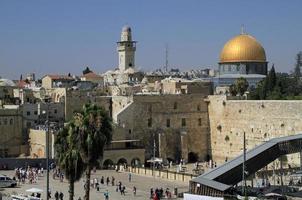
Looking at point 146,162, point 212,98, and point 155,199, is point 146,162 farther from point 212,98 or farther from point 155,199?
point 155,199

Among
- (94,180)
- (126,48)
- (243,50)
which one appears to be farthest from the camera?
(126,48)

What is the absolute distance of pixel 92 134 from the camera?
2283cm

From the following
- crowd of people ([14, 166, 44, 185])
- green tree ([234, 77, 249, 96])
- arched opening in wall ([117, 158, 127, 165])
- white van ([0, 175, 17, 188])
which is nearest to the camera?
white van ([0, 175, 17, 188])

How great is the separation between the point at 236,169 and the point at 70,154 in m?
9.12

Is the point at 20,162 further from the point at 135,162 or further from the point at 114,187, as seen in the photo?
the point at 114,187

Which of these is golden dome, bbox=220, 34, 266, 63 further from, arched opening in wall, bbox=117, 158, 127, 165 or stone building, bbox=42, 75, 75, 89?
arched opening in wall, bbox=117, 158, 127, 165

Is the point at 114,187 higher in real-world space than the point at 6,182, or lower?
lower

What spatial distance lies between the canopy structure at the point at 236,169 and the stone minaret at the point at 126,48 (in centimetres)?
4604

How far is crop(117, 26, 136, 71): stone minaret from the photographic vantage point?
7544cm

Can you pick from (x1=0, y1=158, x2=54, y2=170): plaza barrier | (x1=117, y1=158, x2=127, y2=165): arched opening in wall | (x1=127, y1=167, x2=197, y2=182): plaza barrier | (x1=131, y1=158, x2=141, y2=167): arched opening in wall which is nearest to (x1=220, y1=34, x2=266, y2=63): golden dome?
(x1=131, y1=158, x2=141, y2=167): arched opening in wall

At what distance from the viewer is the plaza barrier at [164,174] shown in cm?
3819

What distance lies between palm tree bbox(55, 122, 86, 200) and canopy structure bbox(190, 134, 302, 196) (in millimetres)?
6501

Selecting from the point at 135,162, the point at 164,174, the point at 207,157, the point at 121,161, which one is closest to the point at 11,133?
the point at 121,161

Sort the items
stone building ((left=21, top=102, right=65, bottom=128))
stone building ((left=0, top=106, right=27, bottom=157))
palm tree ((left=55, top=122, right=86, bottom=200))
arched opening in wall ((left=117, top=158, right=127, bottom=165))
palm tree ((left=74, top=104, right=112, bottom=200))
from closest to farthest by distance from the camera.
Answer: palm tree ((left=74, top=104, right=112, bottom=200)), palm tree ((left=55, top=122, right=86, bottom=200)), arched opening in wall ((left=117, top=158, right=127, bottom=165)), stone building ((left=0, top=106, right=27, bottom=157)), stone building ((left=21, top=102, right=65, bottom=128))
